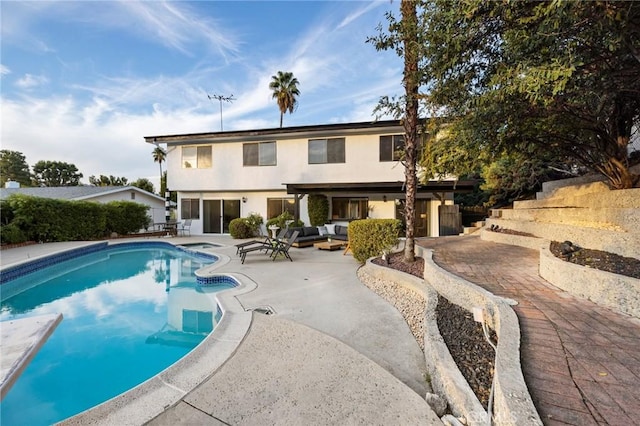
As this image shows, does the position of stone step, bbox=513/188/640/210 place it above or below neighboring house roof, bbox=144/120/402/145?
below

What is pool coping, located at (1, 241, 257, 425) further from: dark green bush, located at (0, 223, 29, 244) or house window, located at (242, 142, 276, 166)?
dark green bush, located at (0, 223, 29, 244)

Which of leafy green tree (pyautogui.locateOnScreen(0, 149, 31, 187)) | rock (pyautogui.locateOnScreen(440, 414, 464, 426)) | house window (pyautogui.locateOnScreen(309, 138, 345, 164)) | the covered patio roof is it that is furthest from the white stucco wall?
leafy green tree (pyautogui.locateOnScreen(0, 149, 31, 187))

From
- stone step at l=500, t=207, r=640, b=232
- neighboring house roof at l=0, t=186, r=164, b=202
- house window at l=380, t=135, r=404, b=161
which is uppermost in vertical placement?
house window at l=380, t=135, r=404, b=161

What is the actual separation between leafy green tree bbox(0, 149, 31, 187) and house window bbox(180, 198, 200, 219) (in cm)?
4424

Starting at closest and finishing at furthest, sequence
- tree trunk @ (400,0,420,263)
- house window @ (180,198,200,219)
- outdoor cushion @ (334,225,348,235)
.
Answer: tree trunk @ (400,0,420,263), outdoor cushion @ (334,225,348,235), house window @ (180,198,200,219)

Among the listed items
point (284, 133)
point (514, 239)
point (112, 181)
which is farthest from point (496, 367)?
point (112, 181)

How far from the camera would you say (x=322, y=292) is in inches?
230

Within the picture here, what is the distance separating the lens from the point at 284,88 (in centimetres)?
2697

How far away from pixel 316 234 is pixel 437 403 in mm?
11450

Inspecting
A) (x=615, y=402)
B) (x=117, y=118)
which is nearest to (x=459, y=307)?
(x=615, y=402)

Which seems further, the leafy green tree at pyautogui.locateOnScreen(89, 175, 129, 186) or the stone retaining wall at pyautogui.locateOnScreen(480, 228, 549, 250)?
the leafy green tree at pyautogui.locateOnScreen(89, 175, 129, 186)

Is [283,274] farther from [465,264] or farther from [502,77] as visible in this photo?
[502,77]

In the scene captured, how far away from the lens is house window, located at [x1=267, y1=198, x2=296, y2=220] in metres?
16.3

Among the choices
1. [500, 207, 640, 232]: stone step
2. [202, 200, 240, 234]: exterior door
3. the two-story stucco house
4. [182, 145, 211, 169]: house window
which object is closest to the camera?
[500, 207, 640, 232]: stone step
